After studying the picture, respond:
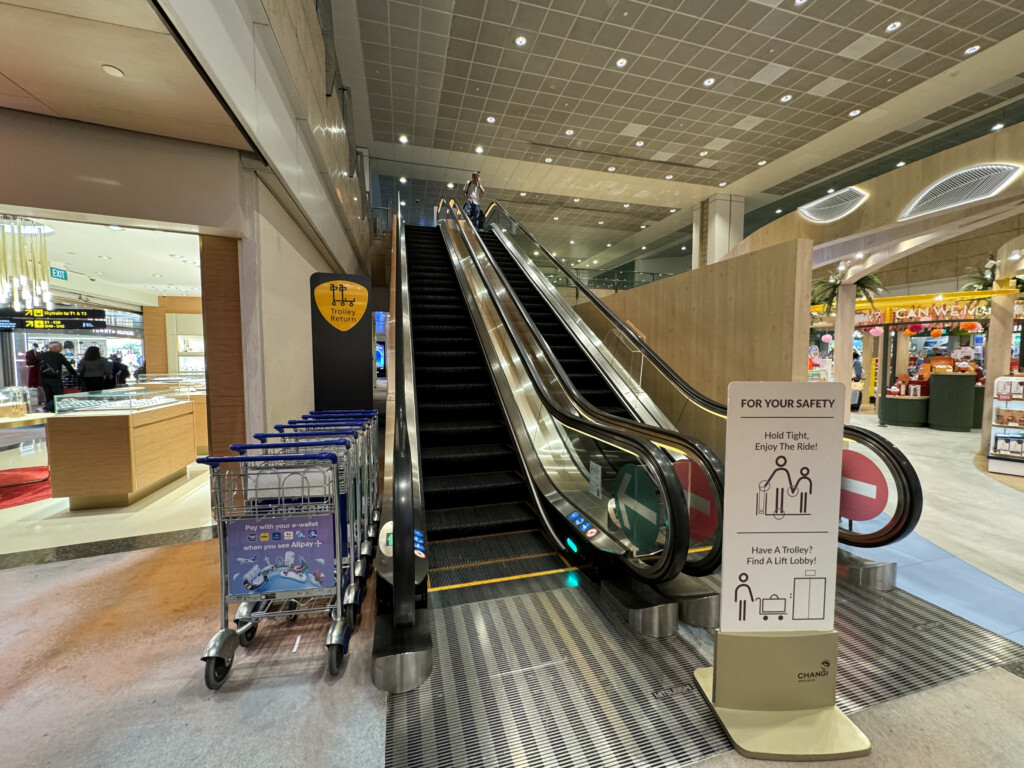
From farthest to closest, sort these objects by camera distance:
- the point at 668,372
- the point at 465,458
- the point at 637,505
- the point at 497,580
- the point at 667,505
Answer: the point at 668,372
the point at 465,458
the point at 497,580
the point at 637,505
the point at 667,505

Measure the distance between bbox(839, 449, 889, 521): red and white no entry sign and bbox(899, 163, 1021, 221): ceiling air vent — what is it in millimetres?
4644

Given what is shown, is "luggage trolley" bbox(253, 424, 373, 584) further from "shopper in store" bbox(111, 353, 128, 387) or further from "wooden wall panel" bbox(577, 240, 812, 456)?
"shopper in store" bbox(111, 353, 128, 387)

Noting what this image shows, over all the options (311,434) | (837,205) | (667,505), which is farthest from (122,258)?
(837,205)

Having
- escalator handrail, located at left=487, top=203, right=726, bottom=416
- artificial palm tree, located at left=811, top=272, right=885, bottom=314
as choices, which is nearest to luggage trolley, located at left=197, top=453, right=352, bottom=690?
escalator handrail, located at left=487, top=203, right=726, bottom=416

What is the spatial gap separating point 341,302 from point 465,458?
2.33 metres

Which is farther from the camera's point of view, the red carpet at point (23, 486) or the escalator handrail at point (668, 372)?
the red carpet at point (23, 486)

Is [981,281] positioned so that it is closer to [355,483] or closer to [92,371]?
[355,483]

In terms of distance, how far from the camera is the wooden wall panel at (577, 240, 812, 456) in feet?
13.0

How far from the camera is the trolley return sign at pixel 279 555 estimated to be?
2.17 meters

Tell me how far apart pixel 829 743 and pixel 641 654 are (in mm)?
791

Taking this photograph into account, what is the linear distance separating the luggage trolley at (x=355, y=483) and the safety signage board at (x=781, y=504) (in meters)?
1.98

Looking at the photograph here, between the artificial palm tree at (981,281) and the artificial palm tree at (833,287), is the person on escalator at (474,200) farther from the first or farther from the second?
the artificial palm tree at (981,281)

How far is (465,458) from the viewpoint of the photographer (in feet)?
13.0

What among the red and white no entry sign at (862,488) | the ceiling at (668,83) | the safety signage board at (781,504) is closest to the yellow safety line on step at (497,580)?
the safety signage board at (781,504)
